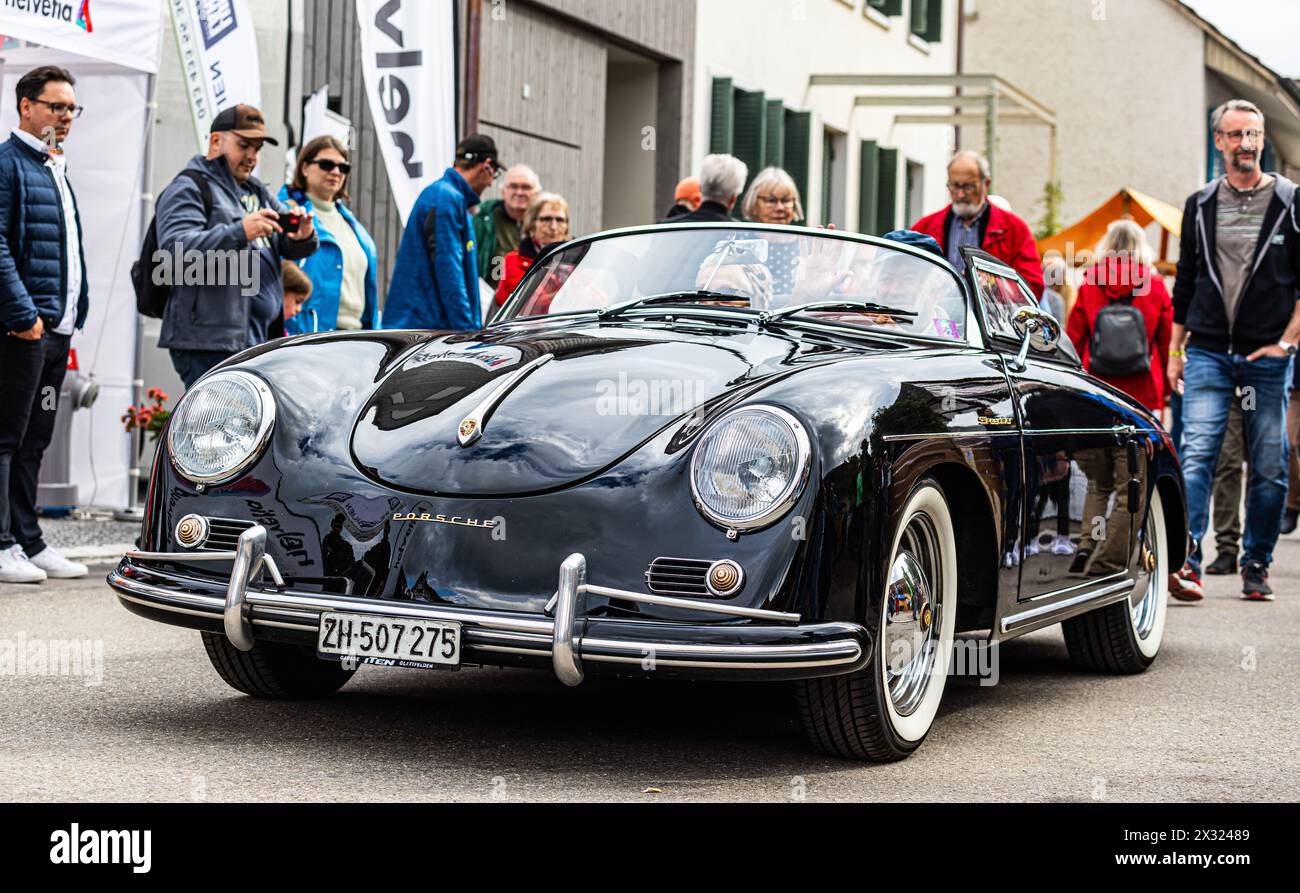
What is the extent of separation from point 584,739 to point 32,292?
410cm

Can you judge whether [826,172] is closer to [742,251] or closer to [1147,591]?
[1147,591]

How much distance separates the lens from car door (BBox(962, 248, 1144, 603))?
5195mm

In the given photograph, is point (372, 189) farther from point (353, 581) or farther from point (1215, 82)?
point (1215, 82)

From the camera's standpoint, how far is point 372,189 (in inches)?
556

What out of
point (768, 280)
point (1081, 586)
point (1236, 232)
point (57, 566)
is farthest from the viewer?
point (1236, 232)

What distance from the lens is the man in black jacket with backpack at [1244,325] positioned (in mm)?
8227

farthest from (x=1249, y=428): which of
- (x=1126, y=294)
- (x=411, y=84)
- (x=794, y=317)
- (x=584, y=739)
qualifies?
(x=411, y=84)

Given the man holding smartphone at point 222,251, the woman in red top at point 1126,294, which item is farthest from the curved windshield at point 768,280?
the woman in red top at point 1126,294

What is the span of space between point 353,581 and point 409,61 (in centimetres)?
749

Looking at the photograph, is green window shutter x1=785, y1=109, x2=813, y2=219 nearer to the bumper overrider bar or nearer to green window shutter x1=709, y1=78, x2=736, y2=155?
green window shutter x1=709, y1=78, x2=736, y2=155

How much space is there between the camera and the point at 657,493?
411 centimetres

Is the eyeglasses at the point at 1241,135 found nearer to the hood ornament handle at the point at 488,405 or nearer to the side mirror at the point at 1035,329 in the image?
the side mirror at the point at 1035,329

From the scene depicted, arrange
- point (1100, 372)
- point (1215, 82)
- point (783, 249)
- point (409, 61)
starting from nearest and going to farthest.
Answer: point (783, 249) → point (1100, 372) → point (409, 61) → point (1215, 82)
